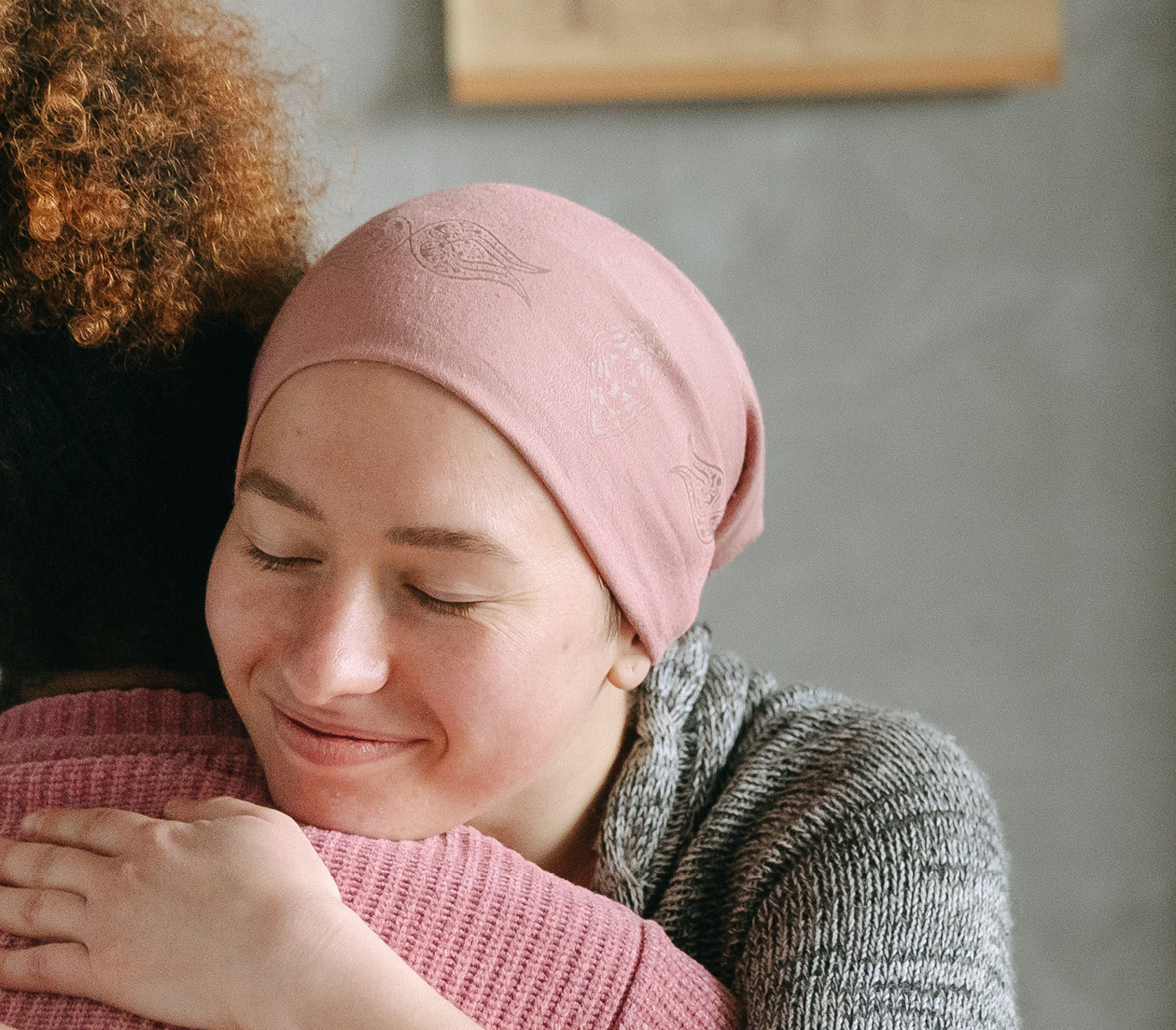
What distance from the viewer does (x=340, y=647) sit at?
3.01 ft

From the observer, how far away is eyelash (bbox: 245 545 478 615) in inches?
37.4

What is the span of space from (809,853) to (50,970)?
62cm

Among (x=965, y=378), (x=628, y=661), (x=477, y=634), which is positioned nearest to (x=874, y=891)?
(x=628, y=661)

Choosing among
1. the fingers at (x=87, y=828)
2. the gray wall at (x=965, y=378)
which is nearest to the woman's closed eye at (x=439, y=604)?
the fingers at (x=87, y=828)

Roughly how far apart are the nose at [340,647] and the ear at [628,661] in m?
0.24

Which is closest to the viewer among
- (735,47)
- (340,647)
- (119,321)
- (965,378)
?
(340,647)

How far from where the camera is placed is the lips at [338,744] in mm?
977

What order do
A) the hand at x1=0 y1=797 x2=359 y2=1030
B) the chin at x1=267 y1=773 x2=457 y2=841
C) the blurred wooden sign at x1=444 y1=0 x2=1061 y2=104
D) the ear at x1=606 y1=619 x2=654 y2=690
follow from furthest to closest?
the blurred wooden sign at x1=444 y1=0 x2=1061 y2=104 → the ear at x1=606 y1=619 x2=654 y2=690 → the chin at x1=267 y1=773 x2=457 y2=841 → the hand at x1=0 y1=797 x2=359 y2=1030

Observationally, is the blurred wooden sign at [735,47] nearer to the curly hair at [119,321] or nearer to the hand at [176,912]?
the curly hair at [119,321]

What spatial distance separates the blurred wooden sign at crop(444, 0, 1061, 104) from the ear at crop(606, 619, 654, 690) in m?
0.87

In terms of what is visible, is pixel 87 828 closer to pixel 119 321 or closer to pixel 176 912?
pixel 176 912

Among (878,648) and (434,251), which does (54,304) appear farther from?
(878,648)

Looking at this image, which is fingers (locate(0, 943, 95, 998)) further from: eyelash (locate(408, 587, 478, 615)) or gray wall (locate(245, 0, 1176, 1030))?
gray wall (locate(245, 0, 1176, 1030))

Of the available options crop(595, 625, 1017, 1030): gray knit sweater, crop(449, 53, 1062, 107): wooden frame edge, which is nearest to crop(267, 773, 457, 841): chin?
crop(595, 625, 1017, 1030): gray knit sweater
